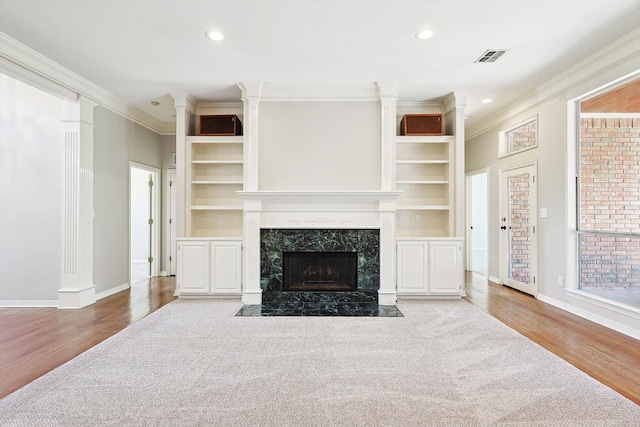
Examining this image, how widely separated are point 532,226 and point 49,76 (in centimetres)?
635

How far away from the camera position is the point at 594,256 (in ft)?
12.0

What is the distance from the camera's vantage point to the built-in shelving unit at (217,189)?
4933 mm

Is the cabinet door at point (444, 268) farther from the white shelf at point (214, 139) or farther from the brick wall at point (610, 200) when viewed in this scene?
the white shelf at point (214, 139)

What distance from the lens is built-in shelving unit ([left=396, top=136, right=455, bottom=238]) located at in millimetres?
4918

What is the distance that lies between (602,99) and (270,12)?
142 inches

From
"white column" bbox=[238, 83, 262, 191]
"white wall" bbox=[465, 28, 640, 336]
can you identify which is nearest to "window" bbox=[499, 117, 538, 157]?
"white wall" bbox=[465, 28, 640, 336]

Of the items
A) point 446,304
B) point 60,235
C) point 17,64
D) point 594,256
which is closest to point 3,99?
point 17,64

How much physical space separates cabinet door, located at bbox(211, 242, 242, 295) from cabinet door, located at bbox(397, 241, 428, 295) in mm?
2183

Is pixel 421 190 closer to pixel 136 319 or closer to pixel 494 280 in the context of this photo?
pixel 494 280

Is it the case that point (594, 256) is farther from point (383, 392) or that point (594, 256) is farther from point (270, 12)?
point (270, 12)

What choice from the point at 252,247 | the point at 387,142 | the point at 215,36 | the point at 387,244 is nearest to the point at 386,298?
the point at 387,244

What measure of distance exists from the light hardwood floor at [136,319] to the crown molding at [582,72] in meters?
2.57

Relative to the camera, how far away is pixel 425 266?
446cm

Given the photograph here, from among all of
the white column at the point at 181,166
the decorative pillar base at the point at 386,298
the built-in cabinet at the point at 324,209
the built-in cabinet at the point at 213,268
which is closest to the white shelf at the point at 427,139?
the built-in cabinet at the point at 324,209
